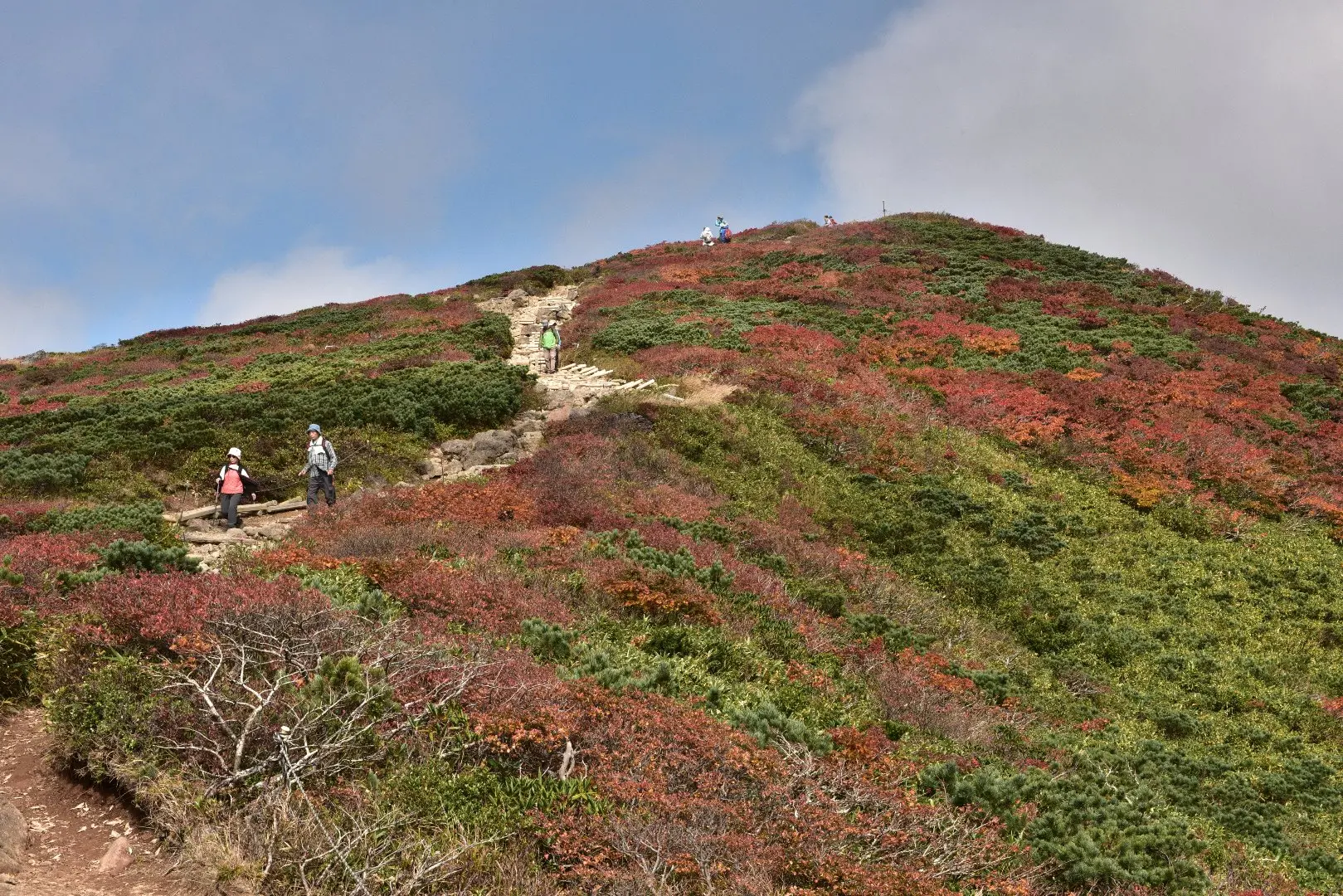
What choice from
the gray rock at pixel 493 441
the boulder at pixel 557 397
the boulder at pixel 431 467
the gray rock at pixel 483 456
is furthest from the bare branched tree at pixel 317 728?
the boulder at pixel 557 397

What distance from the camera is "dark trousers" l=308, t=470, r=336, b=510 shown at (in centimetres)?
1557

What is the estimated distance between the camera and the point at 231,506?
50.0 ft

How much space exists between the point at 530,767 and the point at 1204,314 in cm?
3529

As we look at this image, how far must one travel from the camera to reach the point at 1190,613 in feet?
46.0

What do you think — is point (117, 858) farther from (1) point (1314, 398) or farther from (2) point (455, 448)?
(1) point (1314, 398)

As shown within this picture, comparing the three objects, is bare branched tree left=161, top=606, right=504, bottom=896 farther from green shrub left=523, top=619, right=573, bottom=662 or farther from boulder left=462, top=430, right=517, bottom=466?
boulder left=462, top=430, right=517, bottom=466

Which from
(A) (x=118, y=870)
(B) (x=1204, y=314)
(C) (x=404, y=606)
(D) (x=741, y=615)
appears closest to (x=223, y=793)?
(A) (x=118, y=870)

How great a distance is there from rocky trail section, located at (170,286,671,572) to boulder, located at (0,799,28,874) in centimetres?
475

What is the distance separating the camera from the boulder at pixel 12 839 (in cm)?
514

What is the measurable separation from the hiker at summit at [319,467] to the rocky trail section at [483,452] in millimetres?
752

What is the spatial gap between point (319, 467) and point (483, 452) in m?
4.67

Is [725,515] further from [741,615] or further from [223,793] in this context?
[223,793]

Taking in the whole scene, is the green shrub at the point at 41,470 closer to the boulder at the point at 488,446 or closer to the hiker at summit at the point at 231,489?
the hiker at summit at the point at 231,489

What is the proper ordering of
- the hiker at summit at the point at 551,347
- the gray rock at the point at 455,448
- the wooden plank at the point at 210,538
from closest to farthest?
the wooden plank at the point at 210,538, the gray rock at the point at 455,448, the hiker at summit at the point at 551,347
